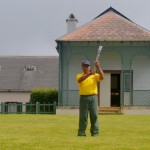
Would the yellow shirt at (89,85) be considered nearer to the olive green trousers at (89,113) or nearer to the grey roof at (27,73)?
the olive green trousers at (89,113)

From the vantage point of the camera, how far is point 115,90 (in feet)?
117

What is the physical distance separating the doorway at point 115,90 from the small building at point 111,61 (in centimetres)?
14

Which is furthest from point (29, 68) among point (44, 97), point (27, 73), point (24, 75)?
point (44, 97)

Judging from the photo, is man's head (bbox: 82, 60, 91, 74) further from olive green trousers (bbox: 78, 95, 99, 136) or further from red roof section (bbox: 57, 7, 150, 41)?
red roof section (bbox: 57, 7, 150, 41)

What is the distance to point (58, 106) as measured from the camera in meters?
33.6

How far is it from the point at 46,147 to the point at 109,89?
24751 mm

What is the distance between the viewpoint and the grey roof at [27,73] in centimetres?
5597

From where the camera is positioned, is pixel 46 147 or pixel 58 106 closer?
pixel 46 147

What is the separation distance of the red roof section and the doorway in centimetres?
289

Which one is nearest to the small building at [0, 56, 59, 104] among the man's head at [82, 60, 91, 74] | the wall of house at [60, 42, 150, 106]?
the wall of house at [60, 42, 150, 106]

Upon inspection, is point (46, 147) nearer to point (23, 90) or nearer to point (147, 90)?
point (147, 90)

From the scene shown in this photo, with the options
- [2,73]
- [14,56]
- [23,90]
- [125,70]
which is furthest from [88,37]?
[14,56]

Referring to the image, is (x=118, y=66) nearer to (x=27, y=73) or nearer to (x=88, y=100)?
(x=88, y=100)

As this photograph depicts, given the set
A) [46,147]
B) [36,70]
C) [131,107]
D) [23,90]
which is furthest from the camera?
[36,70]
